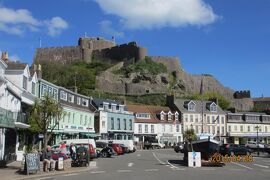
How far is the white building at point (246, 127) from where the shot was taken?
102 meters

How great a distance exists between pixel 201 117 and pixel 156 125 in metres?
12.1

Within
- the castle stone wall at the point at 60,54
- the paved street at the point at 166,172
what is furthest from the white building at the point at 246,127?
the paved street at the point at 166,172

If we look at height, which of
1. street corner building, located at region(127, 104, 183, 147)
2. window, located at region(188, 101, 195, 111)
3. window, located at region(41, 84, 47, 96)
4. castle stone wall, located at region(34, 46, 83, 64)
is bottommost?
street corner building, located at region(127, 104, 183, 147)

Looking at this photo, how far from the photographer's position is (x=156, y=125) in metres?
88.9

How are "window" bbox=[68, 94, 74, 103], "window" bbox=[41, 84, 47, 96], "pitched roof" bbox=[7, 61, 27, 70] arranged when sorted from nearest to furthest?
"pitched roof" bbox=[7, 61, 27, 70] < "window" bbox=[41, 84, 47, 96] < "window" bbox=[68, 94, 74, 103]

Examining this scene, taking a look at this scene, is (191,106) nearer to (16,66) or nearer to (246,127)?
(246,127)

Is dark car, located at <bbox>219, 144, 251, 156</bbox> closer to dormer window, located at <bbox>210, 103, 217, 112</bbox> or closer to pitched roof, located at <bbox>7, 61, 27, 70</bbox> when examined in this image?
pitched roof, located at <bbox>7, 61, 27, 70</bbox>

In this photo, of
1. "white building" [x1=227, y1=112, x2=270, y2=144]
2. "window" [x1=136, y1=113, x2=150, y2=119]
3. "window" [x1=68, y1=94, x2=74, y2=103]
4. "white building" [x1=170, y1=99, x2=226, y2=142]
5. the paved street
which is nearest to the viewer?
the paved street

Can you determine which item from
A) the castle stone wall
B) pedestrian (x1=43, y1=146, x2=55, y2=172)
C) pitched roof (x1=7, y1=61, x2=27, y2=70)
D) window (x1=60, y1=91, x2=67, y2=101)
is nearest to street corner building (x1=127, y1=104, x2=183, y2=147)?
window (x1=60, y1=91, x2=67, y2=101)

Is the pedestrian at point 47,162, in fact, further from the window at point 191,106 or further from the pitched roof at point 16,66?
the window at point 191,106

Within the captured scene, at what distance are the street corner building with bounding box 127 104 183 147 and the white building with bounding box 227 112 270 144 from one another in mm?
15135

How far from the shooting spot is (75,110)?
6272 cm

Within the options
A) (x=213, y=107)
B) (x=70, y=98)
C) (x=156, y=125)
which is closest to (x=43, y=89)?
(x=70, y=98)

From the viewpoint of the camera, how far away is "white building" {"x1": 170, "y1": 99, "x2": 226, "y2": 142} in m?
94.2
